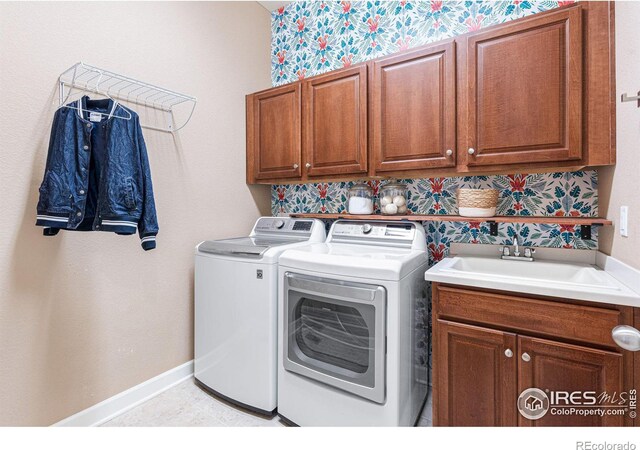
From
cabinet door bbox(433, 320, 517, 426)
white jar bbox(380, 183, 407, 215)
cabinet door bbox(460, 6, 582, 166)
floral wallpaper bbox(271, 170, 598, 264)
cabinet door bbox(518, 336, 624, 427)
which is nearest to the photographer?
cabinet door bbox(518, 336, 624, 427)

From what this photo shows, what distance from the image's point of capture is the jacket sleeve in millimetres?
1650

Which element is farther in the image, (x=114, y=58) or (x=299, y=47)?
(x=299, y=47)

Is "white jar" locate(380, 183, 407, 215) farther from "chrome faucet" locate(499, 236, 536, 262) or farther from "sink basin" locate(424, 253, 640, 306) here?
"chrome faucet" locate(499, 236, 536, 262)

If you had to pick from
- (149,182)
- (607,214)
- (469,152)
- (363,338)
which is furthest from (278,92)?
(607,214)

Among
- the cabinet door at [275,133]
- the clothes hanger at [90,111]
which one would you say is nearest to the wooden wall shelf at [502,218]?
the cabinet door at [275,133]

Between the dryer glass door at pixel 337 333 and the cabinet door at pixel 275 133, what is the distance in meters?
1.02

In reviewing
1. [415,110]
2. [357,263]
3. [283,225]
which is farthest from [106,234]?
[415,110]

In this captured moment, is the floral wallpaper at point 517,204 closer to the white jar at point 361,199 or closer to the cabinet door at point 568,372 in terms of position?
the white jar at point 361,199

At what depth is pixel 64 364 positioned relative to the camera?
1660mm

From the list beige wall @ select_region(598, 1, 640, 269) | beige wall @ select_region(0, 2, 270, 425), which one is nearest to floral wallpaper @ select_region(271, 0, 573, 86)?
beige wall @ select_region(0, 2, 270, 425)

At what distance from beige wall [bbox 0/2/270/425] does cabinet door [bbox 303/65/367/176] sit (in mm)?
677

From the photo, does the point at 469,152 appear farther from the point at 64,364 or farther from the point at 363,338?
the point at 64,364

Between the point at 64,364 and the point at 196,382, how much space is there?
808 millimetres

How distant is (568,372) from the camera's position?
1.26 meters
